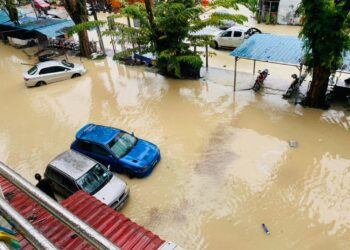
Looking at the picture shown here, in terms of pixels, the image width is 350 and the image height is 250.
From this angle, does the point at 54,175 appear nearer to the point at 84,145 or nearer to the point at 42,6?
the point at 84,145

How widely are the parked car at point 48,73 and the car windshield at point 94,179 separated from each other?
35.6 ft

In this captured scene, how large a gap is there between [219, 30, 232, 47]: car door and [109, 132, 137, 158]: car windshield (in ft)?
42.1

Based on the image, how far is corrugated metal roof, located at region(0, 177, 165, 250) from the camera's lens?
15.3 feet

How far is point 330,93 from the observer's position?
13859 mm

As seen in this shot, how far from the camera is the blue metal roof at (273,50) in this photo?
13148mm

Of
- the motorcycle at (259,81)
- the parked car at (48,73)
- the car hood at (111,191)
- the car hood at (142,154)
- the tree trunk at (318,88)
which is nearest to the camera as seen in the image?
the car hood at (111,191)

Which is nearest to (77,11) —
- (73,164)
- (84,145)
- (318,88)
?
(84,145)

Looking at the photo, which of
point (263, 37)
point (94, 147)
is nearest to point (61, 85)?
point (94, 147)

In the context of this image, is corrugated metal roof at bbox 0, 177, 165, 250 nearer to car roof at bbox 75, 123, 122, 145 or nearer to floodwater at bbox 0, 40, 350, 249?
floodwater at bbox 0, 40, 350, 249

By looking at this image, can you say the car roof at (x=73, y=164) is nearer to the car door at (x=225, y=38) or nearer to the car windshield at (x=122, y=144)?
the car windshield at (x=122, y=144)

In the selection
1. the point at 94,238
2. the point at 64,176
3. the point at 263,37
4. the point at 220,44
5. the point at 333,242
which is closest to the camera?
the point at 94,238

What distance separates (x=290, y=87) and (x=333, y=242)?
839cm

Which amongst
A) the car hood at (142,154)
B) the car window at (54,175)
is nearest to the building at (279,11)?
the car hood at (142,154)

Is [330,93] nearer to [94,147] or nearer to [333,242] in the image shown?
[333,242]
